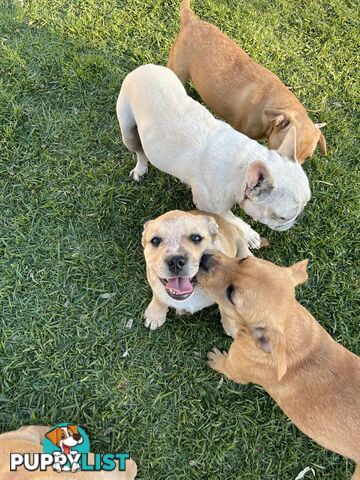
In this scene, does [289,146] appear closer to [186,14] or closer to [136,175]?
[136,175]

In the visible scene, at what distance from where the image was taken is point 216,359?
4.78m

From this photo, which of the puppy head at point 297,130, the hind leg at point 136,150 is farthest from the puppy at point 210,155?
the puppy head at point 297,130

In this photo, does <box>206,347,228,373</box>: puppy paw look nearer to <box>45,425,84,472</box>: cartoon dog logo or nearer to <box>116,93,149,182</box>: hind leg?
<box>45,425,84,472</box>: cartoon dog logo

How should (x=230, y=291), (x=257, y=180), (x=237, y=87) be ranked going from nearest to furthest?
(x=230, y=291) → (x=257, y=180) → (x=237, y=87)

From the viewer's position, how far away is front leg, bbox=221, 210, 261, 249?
16.5 ft

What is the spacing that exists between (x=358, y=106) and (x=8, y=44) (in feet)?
16.2

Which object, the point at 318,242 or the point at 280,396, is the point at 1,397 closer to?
the point at 280,396

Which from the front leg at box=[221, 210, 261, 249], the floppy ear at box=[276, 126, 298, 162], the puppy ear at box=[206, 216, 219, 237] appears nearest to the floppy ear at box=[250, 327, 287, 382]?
the puppy ear at box=[206, 216, 219, 237]

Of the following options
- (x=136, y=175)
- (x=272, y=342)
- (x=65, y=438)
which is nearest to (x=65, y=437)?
(x=65, y=438)

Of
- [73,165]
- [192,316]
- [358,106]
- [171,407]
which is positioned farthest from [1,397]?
[358,106]

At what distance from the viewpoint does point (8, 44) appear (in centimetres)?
631

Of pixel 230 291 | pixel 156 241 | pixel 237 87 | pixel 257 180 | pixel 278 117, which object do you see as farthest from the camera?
pixel 237 87

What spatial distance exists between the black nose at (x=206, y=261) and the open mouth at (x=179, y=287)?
9.3 inches

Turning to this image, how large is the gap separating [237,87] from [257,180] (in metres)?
1.47
